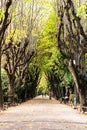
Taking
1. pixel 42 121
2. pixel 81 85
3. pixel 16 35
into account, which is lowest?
pixel 42 121

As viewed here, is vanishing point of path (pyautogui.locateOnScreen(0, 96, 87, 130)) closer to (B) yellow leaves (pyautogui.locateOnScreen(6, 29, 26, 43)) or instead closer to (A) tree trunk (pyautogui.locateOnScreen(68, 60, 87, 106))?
(A) tree trunk (pyautogui.locateOnScreen(68, 60, 87, 106))

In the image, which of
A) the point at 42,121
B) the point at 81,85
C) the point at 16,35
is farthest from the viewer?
the point at 16,35

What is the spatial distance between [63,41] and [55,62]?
20634mm

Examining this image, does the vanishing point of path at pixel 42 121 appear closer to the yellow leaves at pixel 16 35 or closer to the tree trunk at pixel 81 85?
the tree trunk at pixel 81 85

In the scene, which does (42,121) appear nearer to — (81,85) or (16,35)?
(81,85)

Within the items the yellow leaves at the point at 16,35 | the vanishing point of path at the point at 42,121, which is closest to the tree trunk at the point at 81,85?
the vanishing point of path at the point at 42,121

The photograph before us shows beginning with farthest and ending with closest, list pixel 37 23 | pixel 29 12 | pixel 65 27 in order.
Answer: pixel 37 23
pixel 29 12
pixel 65 27

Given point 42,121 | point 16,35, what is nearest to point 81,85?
point 16,35

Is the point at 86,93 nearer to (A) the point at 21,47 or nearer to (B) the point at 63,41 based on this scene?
(B) the point at 63,41

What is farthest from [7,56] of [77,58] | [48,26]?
[77,58]

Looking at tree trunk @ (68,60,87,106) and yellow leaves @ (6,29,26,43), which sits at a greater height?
yellow leaves @ (6,29,26,43)

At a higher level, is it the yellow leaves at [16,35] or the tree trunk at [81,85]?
the yellow leaves at [16,35]

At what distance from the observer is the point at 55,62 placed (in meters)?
52.2

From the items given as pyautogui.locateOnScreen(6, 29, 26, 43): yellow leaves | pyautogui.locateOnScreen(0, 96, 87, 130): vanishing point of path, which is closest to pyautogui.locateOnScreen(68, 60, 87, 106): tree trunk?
pyautogui.locateOnScreen(0, 96, 87, 130): vanishing point of path
